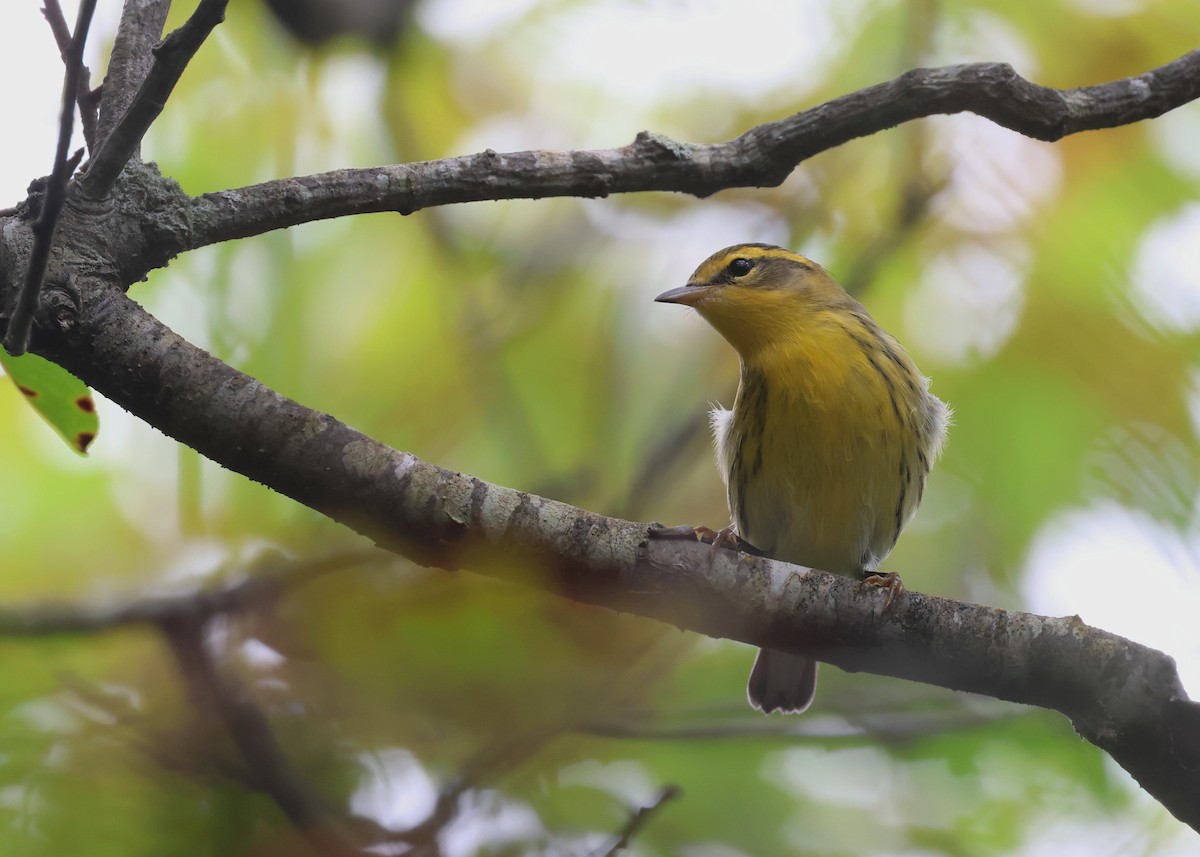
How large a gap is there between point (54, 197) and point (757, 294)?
431 centimetres

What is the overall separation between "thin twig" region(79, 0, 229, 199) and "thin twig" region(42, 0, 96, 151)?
14 centimetres

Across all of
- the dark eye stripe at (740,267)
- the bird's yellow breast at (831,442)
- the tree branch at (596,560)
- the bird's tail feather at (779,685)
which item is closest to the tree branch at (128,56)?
the tree branch at (596,560)

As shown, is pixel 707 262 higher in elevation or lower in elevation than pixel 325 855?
higher

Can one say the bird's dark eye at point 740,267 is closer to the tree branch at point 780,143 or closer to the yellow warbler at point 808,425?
the yellow warbler at point 808,425

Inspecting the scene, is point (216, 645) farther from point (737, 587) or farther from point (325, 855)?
point (737, 587)

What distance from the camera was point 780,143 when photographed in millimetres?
3848

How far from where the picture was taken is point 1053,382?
5633 mm

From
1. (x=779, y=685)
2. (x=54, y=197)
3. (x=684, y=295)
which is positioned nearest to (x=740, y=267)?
(x=684, y=295)

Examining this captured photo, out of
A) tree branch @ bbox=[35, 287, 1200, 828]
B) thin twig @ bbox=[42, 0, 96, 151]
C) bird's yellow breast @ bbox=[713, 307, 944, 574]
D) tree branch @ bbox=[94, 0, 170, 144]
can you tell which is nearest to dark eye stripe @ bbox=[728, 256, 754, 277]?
bird's yellow breast @ bbox=[713, 307, 944, 574]

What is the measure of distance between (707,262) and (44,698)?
14.4ft

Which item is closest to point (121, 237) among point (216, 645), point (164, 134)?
point (216, 645)

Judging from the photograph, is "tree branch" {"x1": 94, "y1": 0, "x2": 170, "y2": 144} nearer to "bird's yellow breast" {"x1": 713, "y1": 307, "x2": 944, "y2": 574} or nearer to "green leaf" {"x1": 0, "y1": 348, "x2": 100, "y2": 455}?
"green leaf" {"x1": 0, "y1": 348, "x2": 100, "y2": 455}

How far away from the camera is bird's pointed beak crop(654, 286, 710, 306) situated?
20.4 ft

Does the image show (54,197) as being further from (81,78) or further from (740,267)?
(740,267)
